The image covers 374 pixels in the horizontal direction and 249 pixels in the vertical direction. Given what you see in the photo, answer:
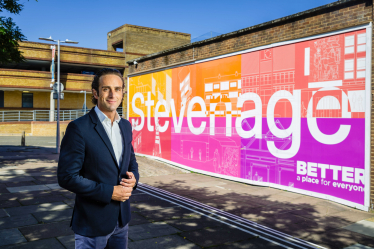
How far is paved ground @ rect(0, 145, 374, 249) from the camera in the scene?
4.69m

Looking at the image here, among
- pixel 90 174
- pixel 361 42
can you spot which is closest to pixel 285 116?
pixel 361 42

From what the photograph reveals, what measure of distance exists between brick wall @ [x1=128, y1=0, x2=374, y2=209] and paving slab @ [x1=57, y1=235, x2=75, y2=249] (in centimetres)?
578

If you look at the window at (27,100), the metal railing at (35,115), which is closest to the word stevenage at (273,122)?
the metal railing at (35,115)

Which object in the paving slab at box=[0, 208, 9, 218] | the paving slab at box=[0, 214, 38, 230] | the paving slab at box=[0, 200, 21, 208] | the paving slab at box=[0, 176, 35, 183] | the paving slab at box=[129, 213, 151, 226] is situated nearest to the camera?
the paving slab at box=[0, 214, 38, 230]

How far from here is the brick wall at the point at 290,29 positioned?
694 centimetres

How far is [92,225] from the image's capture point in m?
2.10

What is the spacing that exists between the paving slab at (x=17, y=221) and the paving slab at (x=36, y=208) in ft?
0.86

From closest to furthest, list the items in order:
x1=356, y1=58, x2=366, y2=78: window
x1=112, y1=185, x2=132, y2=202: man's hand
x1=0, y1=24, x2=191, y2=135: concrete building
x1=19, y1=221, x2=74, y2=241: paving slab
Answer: x1=112, y1=185, x2=132, y2=202: man's hand
x1=19, y1=221, x2=74, y2=241: paving slab
x1=356, y1=58, x2=366, y2=78: window
x1=0, y1=24, x2=191, y2=135: concrete building

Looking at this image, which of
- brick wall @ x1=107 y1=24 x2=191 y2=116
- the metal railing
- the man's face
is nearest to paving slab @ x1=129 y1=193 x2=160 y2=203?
the man's face

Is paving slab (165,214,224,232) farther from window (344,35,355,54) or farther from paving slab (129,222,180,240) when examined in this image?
window (344,35,355,54)

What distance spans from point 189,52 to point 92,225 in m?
10.3

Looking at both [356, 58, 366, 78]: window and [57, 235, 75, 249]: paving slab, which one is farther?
[356, 58, 366, 78]: window

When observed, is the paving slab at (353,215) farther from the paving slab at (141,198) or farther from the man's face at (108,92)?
the man's face at (108,92)

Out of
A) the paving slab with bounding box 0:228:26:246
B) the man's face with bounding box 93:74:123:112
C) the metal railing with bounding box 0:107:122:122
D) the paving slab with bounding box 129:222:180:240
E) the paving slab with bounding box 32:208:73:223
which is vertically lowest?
the paving slab with bounding box 129:222:180:240
